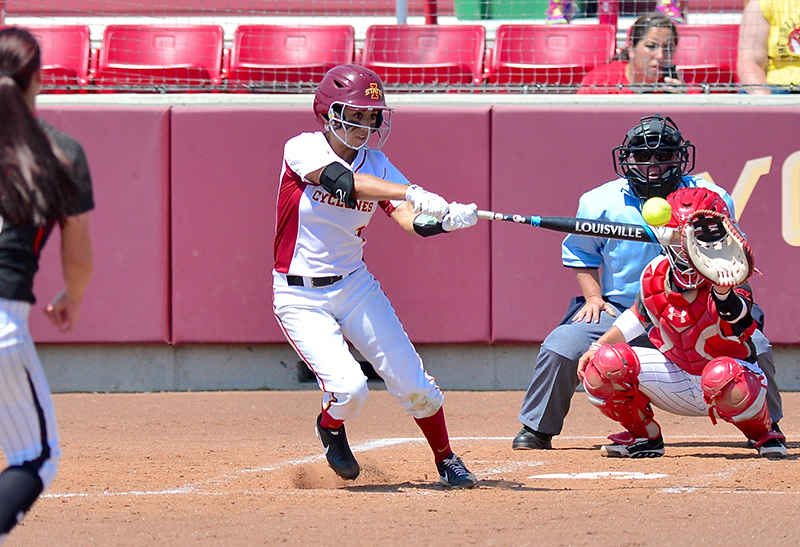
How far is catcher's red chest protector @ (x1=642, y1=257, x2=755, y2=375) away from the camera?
4.04m

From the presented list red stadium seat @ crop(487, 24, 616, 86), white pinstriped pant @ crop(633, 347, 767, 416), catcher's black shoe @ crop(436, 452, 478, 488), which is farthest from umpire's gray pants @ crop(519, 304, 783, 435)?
red stadium seat @ crop(487, 24, 616, 86)

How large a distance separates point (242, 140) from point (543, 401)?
2.71m

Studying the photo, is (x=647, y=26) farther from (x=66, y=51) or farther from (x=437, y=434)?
(x=66, y=51)

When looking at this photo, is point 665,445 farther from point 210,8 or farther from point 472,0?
point 210,8

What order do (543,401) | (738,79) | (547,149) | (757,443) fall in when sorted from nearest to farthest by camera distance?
(757,443) < (543,401) < (547,149) < (738,79)

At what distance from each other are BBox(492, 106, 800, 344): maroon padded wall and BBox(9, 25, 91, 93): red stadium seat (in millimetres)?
3249

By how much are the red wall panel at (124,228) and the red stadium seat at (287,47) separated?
3.60 feet

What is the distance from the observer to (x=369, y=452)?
4652 mm

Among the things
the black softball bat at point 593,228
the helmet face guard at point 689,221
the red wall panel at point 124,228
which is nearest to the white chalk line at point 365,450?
the helmet face guard at point 689,221

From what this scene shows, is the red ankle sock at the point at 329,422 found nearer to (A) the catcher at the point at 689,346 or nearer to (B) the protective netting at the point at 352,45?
(A) the catcher at the point at 689,346

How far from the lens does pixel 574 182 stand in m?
6.13

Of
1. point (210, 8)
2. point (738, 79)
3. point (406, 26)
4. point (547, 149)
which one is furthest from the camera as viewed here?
point (210, 8)

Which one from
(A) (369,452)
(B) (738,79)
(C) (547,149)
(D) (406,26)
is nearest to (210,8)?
(D) (406,26)

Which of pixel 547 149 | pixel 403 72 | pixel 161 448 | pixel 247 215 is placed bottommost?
pixel 161 448
